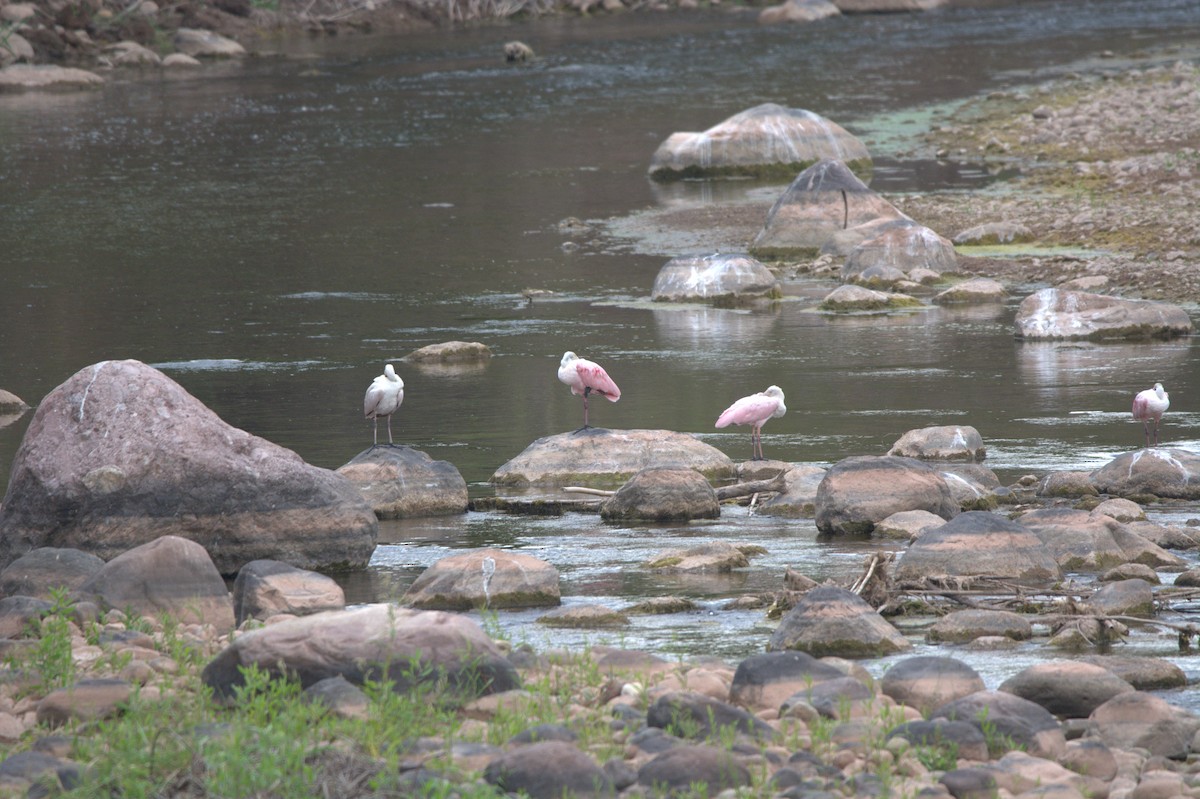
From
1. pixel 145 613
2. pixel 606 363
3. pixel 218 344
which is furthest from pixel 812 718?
pixel 218 344

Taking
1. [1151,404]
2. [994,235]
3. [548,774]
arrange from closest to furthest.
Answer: [548,774]
[1151,404]
[994,235]

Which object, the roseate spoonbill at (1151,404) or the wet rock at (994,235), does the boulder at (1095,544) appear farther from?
the wet rock at (994,235)

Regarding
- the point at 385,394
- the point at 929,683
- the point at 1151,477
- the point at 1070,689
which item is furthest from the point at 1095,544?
the point at 385,394

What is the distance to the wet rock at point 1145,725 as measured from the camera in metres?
6.62

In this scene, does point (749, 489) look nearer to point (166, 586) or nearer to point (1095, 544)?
point (1095, 544)

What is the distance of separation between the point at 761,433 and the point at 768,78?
30.8 m

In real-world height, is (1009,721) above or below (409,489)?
above

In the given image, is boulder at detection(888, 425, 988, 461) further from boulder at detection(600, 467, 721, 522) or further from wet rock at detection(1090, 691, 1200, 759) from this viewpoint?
wet rock at detection(1090, 691, 1200, 759)

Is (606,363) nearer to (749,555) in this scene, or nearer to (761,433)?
(761,433)

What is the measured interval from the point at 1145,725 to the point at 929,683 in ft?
2.81

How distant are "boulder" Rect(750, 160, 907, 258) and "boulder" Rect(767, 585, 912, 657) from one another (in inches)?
602

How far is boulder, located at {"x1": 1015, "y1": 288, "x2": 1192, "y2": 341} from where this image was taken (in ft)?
57.6

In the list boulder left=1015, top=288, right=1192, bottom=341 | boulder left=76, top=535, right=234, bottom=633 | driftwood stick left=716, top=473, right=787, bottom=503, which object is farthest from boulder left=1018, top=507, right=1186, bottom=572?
boulder left=1015, top=288, right=1192, bottom=341

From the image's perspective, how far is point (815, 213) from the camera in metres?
23.5
